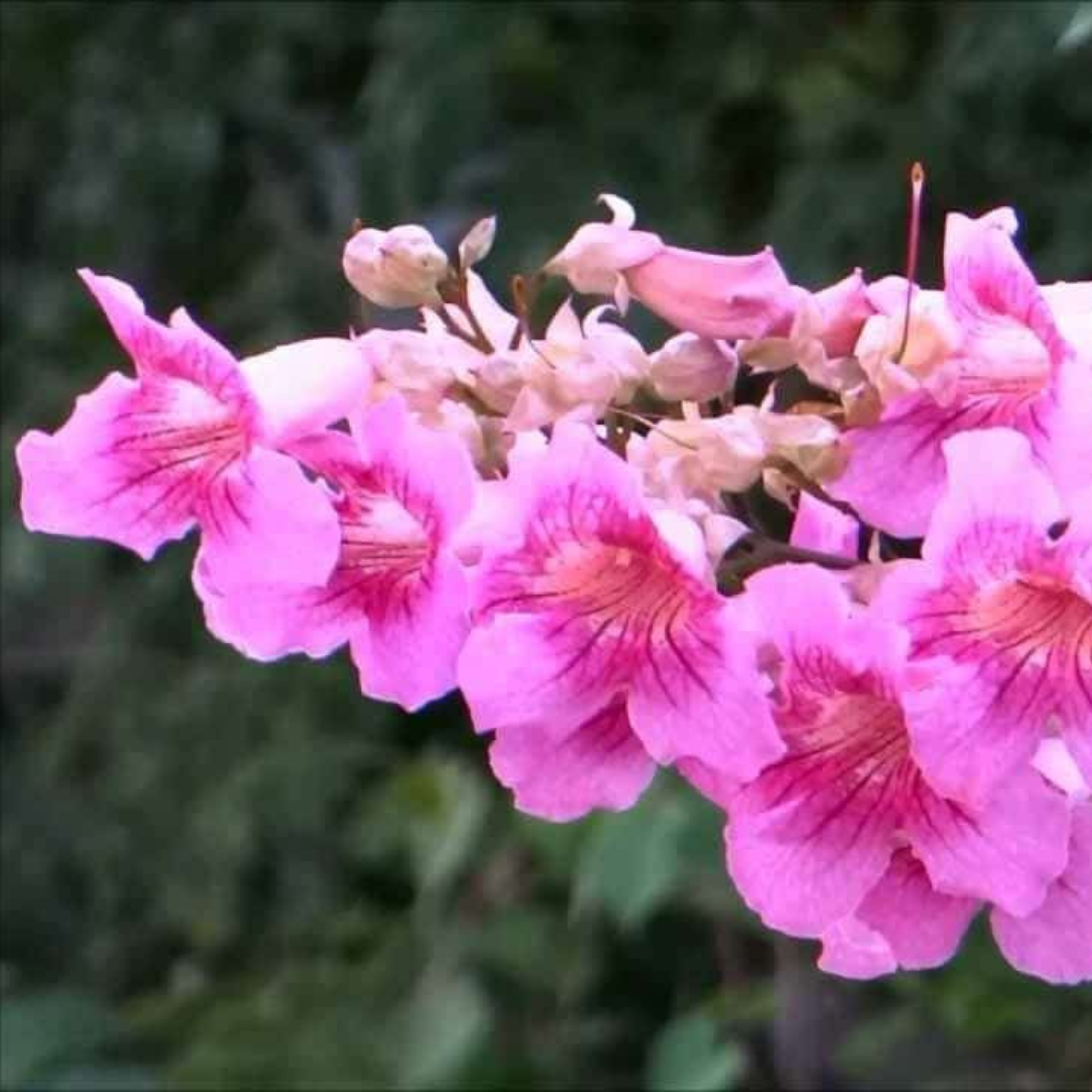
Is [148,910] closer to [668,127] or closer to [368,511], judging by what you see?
[668,127]

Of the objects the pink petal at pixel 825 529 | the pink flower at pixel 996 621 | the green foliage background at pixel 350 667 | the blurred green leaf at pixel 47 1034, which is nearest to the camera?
the pink flower at pixel 996 621

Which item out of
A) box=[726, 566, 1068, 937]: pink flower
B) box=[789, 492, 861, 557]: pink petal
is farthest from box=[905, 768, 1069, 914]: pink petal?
box=[789, 492, 861, 557]: pink petal

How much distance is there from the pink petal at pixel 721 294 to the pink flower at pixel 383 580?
0.27 ft

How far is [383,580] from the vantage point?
76 centimetres

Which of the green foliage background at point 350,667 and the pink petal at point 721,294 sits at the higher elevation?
the pink petal at point 721,294

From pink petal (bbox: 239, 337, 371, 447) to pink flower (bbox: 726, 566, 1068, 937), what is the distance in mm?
121

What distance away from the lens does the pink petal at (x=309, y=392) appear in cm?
75

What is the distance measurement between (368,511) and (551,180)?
1103mm

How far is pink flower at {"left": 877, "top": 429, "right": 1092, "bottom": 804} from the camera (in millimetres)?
680

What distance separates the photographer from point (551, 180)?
1831mm

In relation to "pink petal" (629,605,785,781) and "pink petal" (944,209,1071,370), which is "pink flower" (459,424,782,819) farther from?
"pink petal" (944,209,1071,370)

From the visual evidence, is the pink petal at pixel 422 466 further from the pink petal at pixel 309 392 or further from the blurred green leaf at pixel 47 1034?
the blurred green leaf at pixel 47 1034

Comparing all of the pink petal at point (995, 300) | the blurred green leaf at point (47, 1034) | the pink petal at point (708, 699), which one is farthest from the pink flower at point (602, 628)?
the blurred green leaf at point (47, 1034)

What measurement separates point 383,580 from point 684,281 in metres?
0.12
